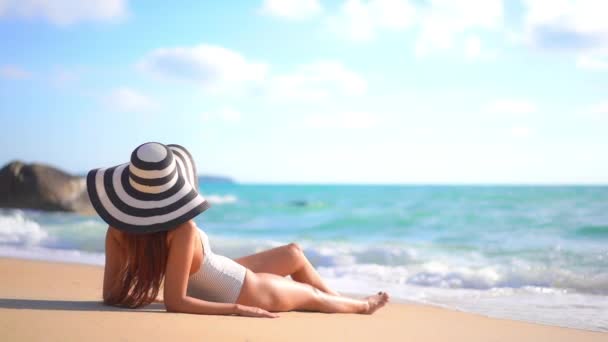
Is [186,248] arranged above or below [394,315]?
above

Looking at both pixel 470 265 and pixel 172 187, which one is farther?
pixel 470 265

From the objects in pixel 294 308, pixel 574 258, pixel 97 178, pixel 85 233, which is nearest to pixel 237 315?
pixel 294 308

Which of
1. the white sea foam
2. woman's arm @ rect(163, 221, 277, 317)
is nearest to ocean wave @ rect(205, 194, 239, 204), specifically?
the white sea foam

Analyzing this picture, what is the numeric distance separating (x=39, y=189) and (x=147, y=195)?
1842 cm

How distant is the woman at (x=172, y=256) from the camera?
3994 millimetres

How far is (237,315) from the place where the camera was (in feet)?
14.7

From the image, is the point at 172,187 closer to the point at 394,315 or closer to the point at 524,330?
the point at 394,315

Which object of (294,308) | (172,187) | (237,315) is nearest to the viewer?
(172,187)

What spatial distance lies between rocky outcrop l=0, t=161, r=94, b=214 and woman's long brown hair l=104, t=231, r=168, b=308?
17369 mm

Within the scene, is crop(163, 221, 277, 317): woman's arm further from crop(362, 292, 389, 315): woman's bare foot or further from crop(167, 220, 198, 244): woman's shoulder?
Result: crop(362, 292, 389, 315): woman's bare foot

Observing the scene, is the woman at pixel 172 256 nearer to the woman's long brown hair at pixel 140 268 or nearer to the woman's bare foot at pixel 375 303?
the woman's long brown hair at pixel 140 268

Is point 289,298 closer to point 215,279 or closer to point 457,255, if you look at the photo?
point 215,279

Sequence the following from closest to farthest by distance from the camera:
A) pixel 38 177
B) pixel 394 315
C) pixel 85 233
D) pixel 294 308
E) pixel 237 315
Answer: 1. pixel 237 315
2. pixel 294 308
3. pixel 394 315
4. pixel 85 233
5. pixel 38 177

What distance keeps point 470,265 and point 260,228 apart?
1255cm
